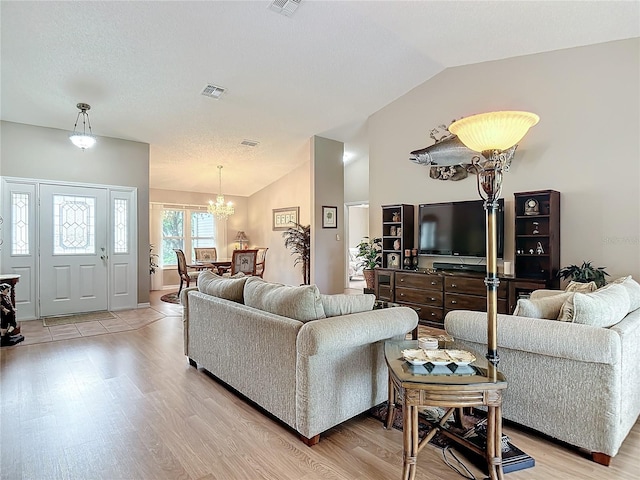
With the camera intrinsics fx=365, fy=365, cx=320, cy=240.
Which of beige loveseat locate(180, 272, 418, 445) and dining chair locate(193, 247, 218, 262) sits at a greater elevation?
dining chair locate(193, 247, 218, 262)

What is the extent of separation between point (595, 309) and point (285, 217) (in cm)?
703

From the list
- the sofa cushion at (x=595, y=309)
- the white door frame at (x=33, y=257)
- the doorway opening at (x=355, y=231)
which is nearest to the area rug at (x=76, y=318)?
the white door frame at (x=33, y=257)

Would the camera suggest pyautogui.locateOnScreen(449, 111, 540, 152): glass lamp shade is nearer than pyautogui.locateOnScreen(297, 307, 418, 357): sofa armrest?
Yes

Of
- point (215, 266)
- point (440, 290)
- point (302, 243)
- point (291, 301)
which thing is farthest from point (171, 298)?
point (291, 301)

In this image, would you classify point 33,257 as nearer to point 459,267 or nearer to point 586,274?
point 459,267

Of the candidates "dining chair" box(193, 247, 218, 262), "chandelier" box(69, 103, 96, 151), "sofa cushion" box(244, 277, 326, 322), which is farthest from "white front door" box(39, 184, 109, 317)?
"sofa cushion" box(244, 277, 326, 322)

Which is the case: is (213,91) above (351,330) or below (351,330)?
above

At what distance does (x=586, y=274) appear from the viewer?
3.88 meters

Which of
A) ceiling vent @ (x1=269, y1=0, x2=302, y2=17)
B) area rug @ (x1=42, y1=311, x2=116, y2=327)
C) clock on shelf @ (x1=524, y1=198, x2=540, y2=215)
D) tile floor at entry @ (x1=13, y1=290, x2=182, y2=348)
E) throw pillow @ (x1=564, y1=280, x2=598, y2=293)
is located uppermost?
ceiling vent @ (x1=269, y1=0, x2=302, y2=17)

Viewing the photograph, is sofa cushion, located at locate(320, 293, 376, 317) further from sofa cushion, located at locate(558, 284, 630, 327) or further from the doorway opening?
the doorway opening

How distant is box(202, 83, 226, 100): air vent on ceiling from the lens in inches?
Answer: 183

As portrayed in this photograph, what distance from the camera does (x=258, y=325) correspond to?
246cm

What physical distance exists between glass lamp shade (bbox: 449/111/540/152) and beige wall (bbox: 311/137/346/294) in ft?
15.6

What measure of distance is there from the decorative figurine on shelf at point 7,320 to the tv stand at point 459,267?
5.22 meters
